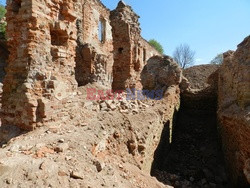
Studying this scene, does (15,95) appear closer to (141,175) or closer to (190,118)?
(141,175)

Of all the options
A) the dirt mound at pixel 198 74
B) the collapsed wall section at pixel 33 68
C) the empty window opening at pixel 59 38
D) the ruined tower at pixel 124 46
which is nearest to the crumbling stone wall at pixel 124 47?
the ruined tower at pixel 124 46

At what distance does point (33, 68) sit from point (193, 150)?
20.7ft

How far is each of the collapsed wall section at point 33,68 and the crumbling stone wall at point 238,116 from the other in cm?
400

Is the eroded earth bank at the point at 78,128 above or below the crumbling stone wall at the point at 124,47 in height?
below

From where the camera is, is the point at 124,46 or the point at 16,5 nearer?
the point at 16,5

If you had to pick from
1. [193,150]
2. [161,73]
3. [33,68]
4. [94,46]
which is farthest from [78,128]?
[94,46]

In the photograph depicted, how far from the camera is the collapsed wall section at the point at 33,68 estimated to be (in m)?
3.83

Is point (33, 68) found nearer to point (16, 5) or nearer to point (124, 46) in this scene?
point (16, 5)

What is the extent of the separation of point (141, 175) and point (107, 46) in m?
11.5

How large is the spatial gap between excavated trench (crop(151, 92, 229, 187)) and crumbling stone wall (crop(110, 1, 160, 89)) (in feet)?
11.5

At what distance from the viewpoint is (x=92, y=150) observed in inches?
137

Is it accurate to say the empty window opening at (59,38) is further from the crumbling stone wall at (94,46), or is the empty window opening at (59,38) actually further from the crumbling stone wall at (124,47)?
the crumbling stone wall at (124,47)

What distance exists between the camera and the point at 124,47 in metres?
12.1

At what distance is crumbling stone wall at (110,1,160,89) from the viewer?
1197 cm
